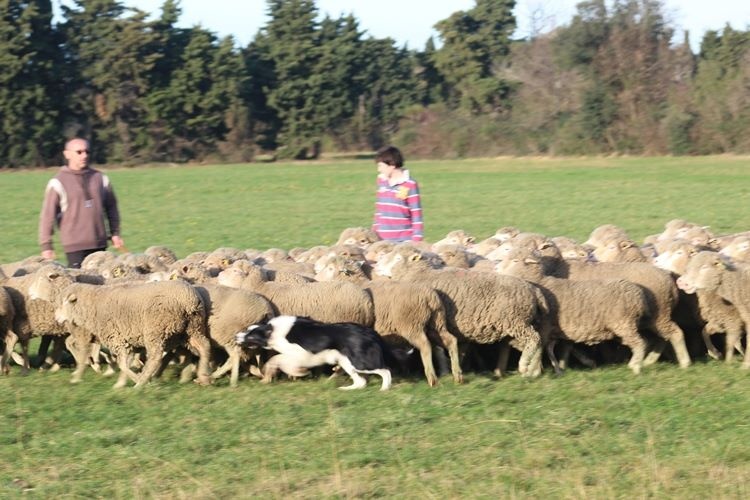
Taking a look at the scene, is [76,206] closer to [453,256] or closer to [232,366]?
[232,366]

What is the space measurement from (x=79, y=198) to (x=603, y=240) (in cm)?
495

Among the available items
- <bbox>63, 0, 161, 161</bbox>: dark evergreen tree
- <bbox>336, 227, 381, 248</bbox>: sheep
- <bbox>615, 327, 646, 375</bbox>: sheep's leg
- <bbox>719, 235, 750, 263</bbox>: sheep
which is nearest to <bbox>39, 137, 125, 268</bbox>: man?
<bbox>336, 227, 381, 248</bbox>: sheep

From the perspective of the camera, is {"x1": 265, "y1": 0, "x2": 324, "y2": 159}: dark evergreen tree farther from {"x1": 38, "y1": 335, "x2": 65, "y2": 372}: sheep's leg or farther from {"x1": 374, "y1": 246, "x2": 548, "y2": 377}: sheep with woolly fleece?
{"x1": 374, "y1": 246, "x2": 548, "y2": 377}: sheep with woolly fleece

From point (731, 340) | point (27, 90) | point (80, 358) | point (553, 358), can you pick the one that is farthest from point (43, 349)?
point (27, 90)

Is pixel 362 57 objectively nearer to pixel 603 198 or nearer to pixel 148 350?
pixel 603 198

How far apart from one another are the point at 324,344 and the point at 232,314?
A: 780 mm

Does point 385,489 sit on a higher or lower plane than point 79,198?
lower

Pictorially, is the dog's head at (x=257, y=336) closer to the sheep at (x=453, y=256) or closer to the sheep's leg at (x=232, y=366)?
the sheep's leg at (x=232, y=366)

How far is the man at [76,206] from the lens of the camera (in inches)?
407

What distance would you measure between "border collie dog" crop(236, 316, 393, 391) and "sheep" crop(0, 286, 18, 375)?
6.43 feet

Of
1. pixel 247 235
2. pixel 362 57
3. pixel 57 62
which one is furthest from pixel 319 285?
pixel 362 57

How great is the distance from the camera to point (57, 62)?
193 feet

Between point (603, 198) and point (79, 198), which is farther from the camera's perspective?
point (603, 198)

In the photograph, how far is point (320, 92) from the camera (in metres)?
65.6
